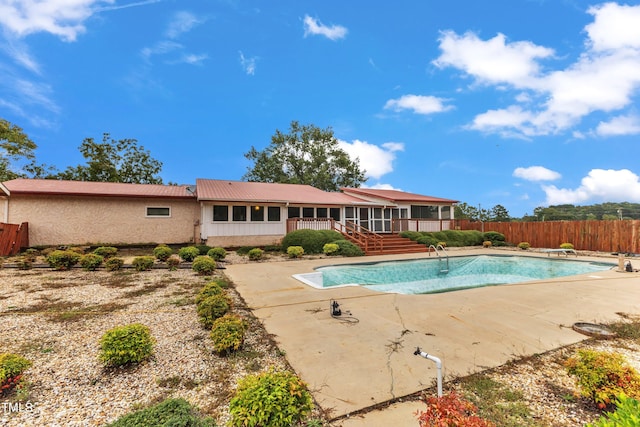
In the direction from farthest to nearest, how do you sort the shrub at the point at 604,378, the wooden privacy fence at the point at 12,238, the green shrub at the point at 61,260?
the wooden privacy fence at the point at 12,238
the green shrub at the point at 61,260
the shrub at the point at 604,378

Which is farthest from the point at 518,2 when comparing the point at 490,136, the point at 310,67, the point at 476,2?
the point at 310,67

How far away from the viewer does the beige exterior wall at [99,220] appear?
13.3 metres

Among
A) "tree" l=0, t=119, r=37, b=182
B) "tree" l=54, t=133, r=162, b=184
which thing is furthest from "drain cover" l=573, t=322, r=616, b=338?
"tree" l=54, t=133, r=162, b=184

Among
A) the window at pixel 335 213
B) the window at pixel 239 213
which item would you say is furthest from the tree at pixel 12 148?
the window at pixel 335 213

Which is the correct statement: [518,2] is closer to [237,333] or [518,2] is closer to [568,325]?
A: [568,325]

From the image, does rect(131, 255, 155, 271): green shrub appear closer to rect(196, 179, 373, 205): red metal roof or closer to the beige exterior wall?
rect(196, 179, 373, 205): red metal roof

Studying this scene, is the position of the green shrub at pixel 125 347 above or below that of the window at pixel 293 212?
below

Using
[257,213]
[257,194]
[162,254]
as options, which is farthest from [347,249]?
[162,254]

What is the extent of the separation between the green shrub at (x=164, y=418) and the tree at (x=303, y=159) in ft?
106

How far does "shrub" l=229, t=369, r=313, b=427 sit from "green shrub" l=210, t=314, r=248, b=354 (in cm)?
150

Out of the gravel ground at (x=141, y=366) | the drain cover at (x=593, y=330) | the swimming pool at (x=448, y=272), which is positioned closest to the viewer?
the gravel ground at (x=141, y=366)

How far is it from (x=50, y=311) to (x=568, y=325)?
8.88m

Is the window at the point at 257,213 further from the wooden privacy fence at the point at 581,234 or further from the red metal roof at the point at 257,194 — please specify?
the wooden privacy fence at the point at 581,234

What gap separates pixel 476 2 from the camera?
39.9 ft
